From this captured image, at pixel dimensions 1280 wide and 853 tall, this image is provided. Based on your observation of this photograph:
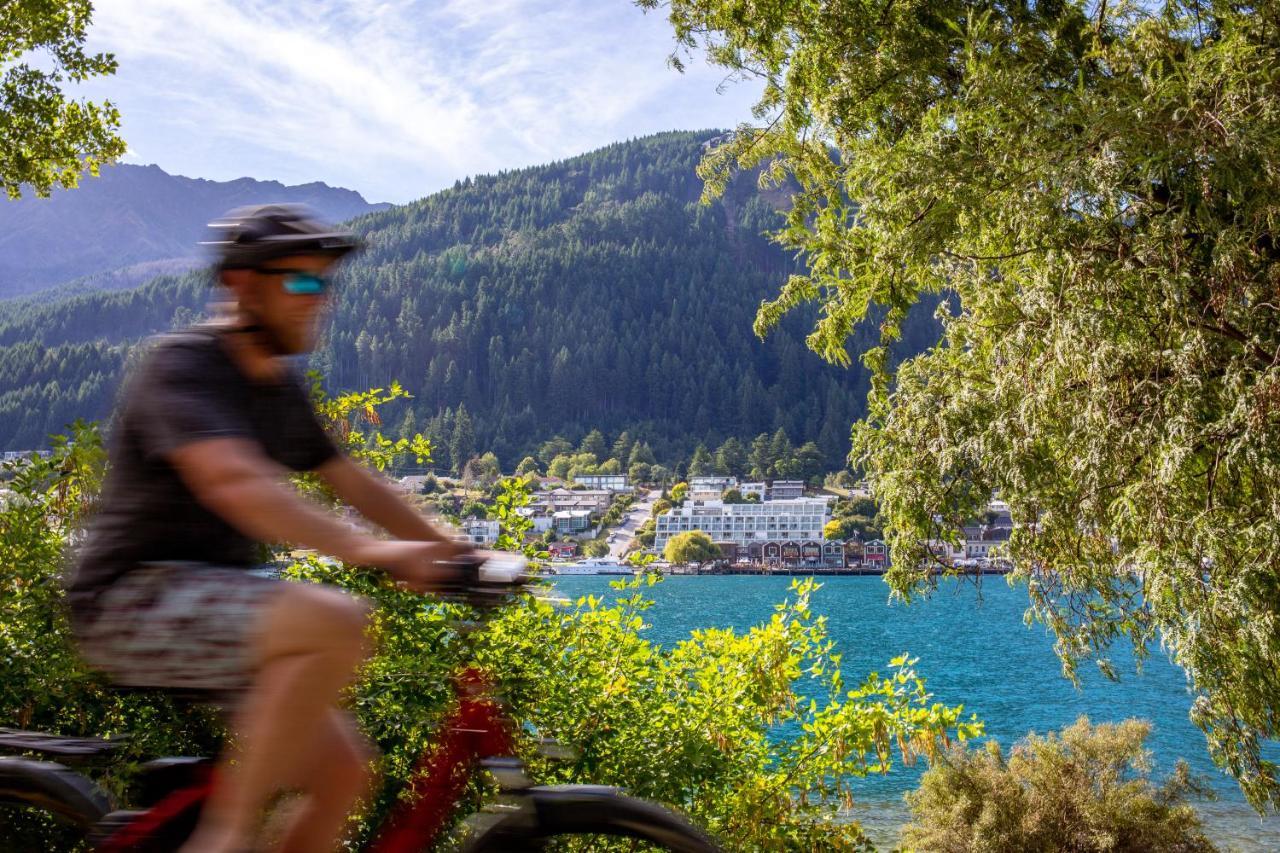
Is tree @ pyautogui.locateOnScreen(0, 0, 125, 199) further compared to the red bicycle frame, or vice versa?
tree @ pyautogui.locateOnScreen(0, 0, 125, 199)

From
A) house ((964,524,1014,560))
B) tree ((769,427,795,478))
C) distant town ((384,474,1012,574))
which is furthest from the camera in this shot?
tree ((769,427,795,478))

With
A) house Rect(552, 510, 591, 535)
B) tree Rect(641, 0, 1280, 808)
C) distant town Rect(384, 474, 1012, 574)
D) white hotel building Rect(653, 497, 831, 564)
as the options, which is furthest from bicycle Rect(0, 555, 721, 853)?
white hotel building Rect(653, 497, 831, 564)

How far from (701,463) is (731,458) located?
4.28 meters

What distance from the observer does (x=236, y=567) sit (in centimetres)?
176

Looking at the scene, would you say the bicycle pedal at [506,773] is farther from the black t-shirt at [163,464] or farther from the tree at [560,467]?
the tree at [560,467]

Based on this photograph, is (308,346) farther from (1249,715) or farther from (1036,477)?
(1249,715)

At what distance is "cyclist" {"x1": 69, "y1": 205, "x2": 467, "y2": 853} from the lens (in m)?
1.55

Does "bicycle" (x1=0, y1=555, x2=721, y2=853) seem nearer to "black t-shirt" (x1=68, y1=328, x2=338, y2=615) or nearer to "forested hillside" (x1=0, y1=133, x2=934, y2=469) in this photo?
"black t-shirt" (x1=68, y1=328, x2=338, y2=615)

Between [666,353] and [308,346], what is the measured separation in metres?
159

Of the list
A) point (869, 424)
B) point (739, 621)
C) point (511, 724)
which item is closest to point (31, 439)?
point (739, 621)

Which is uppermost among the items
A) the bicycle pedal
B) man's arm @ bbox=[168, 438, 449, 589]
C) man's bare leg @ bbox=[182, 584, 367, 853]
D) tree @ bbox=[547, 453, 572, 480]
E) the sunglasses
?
tree @ bbox=[547, 453, 572, 480]

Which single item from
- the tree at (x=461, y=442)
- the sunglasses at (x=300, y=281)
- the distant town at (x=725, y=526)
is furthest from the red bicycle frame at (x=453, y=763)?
the tree at (x=461, y=442)

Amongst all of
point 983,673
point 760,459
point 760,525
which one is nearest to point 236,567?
point 983,673

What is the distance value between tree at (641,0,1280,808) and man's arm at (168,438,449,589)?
505 cm
